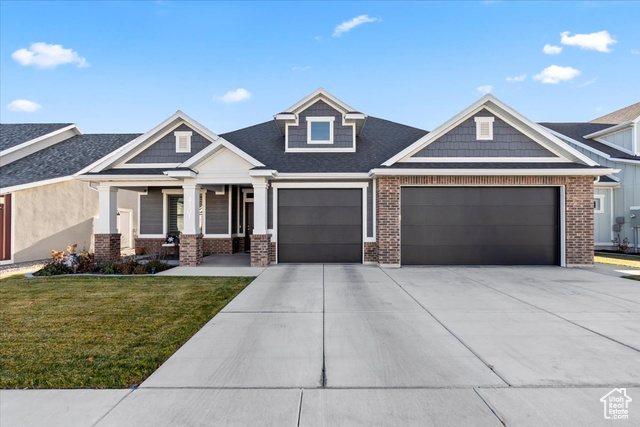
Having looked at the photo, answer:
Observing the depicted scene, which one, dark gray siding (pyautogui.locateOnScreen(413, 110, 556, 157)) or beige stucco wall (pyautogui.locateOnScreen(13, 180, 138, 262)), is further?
beige stucco wall (pyautogui.locateOnScreen(13, 180, 138, 262))

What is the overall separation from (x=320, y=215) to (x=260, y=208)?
2238mm

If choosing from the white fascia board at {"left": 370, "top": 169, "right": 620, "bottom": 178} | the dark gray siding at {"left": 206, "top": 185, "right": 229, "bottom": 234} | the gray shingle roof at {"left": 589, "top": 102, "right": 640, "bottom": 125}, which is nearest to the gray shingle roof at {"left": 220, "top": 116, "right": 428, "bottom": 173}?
the white fascia board at {"left": 370, "top": 169, "right": 620, "bottom": 178}

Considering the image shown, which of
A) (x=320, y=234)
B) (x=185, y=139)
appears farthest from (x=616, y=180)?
(x=185, y=139)

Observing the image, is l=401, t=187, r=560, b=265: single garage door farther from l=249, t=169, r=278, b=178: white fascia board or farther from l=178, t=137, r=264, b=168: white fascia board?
l=178, t=137, r=264, b=168: white fascia board

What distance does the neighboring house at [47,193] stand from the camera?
12883 mm

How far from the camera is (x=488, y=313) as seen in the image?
6.14 meters

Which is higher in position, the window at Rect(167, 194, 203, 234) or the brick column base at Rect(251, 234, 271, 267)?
the window at Rect(167, 194, 203, 234)

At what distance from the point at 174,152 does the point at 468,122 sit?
11.1 meters

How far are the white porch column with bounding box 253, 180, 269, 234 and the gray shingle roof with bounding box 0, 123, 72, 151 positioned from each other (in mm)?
13176

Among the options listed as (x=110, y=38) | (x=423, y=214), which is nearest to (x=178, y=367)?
(x=423, y=214)

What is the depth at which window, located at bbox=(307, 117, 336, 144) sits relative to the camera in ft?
44.2

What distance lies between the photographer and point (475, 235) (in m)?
11.7

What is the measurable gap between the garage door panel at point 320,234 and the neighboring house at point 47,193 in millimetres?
9437

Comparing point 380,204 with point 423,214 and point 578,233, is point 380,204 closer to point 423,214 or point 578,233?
point 423,214
